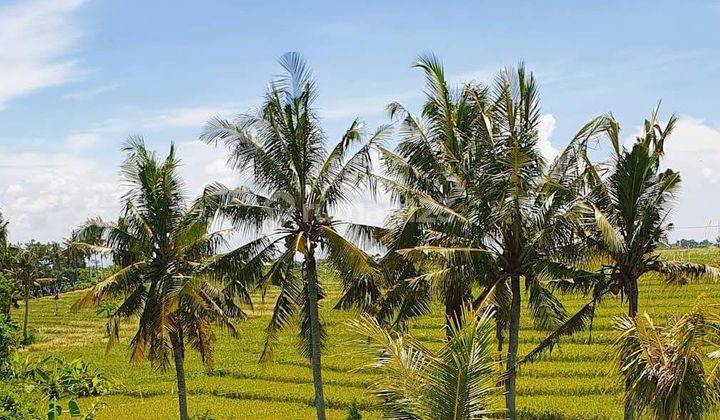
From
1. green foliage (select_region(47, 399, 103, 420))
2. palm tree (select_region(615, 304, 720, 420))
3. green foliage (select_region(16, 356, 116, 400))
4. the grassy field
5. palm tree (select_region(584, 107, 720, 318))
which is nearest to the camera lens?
green foliage (select_region(47, 399, 103, 420))

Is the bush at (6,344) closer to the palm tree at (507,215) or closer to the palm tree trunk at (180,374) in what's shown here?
the palm tree at (507,215)

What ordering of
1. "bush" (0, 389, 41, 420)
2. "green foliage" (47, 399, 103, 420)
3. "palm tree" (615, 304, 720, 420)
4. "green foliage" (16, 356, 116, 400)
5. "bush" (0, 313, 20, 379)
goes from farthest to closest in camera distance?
"palm tree" (615, 304, 720, 420) → "bush" (0, 313, 20, 379) → "bush" (0, 389, 41, 420) → "green foliage" (16, 356, 116, 400) → "green foliage" (47, 399, 103, 420)

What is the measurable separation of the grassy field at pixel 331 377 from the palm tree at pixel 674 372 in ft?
22.6

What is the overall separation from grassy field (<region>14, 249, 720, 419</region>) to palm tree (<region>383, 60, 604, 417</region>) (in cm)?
221

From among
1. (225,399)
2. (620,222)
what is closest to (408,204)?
(620,222)

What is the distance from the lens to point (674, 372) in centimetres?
1030

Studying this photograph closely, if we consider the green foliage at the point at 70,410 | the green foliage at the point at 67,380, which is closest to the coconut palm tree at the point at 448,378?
the green foliage at the point at 67,380

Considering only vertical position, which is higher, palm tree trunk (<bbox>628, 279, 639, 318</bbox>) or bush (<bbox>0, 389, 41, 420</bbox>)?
palm tree trunk (<bbox>628, 279, 639, 318</bbox>)

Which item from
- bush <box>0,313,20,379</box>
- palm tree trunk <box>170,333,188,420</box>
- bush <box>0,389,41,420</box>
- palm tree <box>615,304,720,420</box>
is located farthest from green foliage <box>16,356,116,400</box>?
palm tree trunk <box>170,333,188,420</box>

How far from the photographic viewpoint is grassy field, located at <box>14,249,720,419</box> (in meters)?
24.6

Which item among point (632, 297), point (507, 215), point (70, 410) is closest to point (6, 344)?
point (70, 410)

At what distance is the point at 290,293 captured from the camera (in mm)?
18984

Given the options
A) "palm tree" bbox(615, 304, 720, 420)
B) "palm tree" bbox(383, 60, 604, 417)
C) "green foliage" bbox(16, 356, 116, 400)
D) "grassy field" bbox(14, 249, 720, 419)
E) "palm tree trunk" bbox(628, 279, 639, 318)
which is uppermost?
"palm tree" bbox(383, 60, 604, 417)

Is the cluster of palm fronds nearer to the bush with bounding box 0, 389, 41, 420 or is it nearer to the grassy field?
the grassy field
